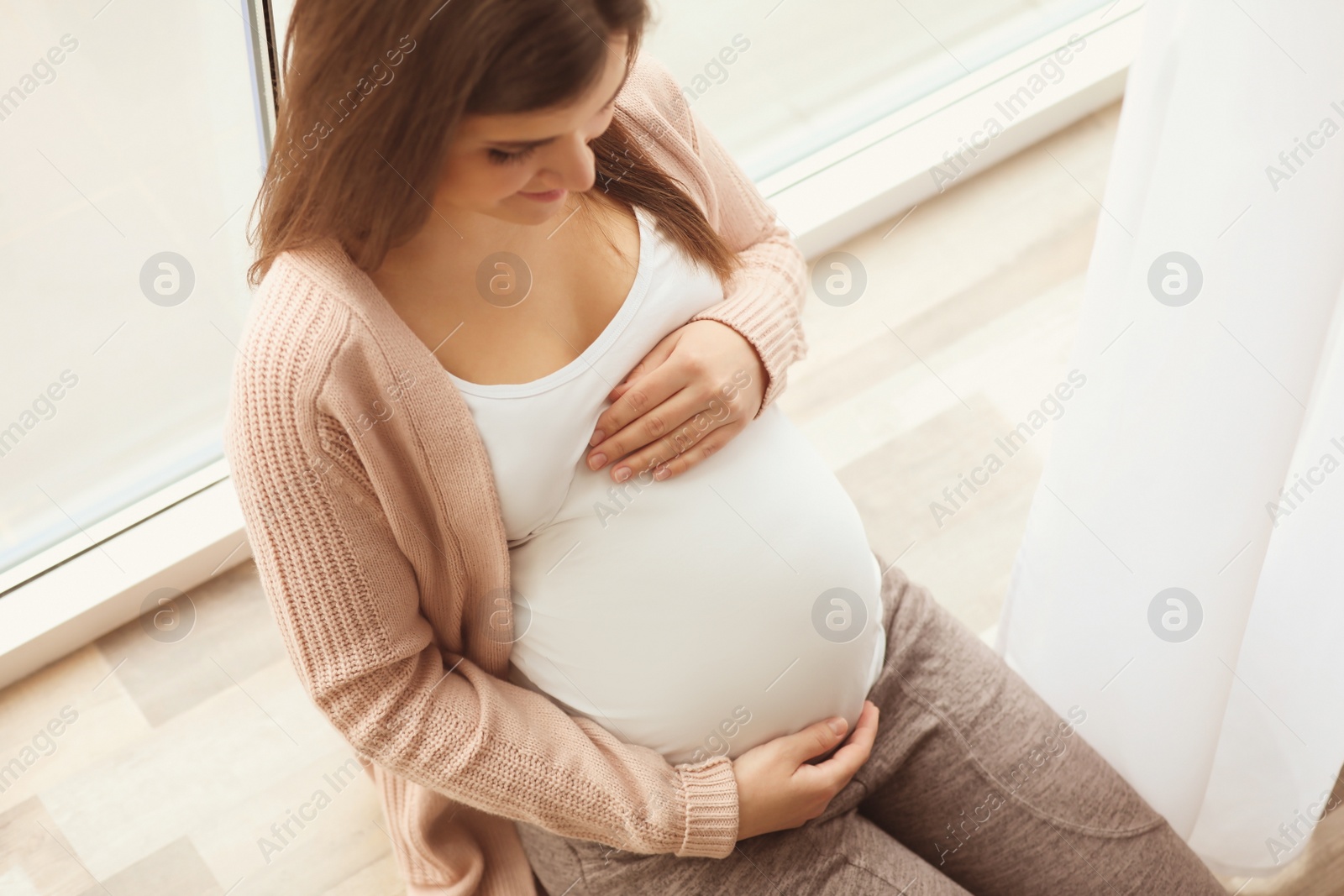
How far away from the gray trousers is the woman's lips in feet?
1.93

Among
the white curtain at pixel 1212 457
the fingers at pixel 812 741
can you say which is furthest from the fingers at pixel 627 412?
the white curtain at pixel 1212 457

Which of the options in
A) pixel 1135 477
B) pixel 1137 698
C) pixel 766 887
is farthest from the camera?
pixel 1137 698

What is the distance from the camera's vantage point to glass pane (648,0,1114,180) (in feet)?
5.99

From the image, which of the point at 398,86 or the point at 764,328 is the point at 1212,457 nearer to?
the point at 764,328

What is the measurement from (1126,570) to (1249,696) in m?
0.24

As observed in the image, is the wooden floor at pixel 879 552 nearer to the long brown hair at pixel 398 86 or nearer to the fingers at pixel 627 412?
the fingers at pixel 627 412

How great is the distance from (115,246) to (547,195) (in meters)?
0.77

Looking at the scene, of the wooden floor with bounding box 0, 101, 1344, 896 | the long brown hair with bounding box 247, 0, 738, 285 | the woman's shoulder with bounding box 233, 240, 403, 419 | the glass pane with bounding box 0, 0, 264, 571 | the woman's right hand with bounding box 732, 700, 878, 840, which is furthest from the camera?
the wooden floor with bounding box 0, 101, 1344, 896

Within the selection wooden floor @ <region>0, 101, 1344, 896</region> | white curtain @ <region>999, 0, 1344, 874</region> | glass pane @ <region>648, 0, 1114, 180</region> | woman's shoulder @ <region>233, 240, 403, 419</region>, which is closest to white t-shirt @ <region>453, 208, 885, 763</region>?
woman's shoulder @ <region>233, 240, 403, 419</region>

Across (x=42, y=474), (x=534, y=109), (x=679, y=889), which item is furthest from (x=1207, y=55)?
(x=42, y=474)

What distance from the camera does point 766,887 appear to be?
103 centimetres

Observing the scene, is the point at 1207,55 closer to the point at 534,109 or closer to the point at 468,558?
the point at 534,109

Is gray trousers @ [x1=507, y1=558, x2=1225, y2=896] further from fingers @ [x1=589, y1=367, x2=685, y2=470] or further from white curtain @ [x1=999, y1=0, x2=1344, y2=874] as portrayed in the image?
fingers @ [x1=589, y1=367, x2=685, y2=470]

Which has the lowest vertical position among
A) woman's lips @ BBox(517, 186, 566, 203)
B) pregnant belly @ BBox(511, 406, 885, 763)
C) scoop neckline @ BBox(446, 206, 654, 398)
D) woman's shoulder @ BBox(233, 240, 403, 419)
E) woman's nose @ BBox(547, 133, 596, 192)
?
pregnant belly @ BBox(511, 406, 885, 763)
